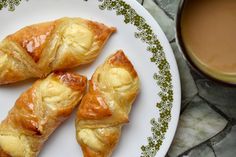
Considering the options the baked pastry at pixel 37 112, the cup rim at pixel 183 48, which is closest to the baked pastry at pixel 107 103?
the baked pastry at pixel 37 112

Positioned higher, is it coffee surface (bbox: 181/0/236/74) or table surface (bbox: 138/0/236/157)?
coffee surface (bbox: 181/0/236/74)

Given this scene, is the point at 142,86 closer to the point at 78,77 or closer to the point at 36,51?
the point at 78,77

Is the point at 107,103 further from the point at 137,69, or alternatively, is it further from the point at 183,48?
the point at 183,48

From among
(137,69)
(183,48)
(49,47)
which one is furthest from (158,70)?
(49,47)

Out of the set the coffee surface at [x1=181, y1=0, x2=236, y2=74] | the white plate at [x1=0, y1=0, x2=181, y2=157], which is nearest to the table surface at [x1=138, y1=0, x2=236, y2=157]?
the white plate at [x1=0, y1=0, x2=181, y2=157]

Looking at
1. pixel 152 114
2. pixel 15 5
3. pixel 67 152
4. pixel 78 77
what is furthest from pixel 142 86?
pixel 15 5

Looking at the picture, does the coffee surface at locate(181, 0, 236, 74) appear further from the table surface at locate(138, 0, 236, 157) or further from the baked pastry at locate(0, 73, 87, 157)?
the baked pastry at locate(0, 73, 87, 157)

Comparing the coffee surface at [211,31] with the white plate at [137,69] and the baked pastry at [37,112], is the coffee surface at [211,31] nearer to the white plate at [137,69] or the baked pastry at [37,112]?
the white plate at [137,69]
